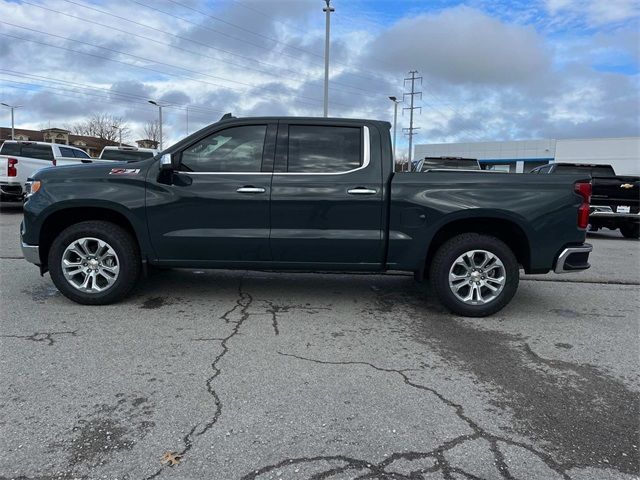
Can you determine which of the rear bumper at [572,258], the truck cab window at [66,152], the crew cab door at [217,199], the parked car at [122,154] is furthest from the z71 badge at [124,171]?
the truck cab window at [66,152]

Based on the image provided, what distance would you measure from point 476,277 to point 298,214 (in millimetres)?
1896

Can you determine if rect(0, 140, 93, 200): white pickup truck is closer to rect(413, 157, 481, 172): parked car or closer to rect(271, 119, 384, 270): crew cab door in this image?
rect(413, 157, 481, 172): parked car

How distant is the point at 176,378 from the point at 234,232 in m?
1.83

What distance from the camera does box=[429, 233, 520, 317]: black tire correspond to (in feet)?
16.3

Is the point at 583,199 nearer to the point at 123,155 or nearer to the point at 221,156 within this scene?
the point at 221,156

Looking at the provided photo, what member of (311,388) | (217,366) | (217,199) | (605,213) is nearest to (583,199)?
(311,388)

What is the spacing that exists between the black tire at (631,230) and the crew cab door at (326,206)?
1049 cm

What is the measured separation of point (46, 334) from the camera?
431 cm

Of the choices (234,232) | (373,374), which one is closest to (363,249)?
(234,232)

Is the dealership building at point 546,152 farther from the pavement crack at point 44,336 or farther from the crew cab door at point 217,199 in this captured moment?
the pavement crack at point 44,336

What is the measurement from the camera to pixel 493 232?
523 cm

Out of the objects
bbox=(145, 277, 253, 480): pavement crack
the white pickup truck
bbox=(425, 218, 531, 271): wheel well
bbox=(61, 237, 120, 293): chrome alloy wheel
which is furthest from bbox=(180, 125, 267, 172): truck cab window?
the white pickup truck

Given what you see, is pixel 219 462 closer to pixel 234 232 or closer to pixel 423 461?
pixel 423 461

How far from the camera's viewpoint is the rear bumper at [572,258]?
16.1ft
